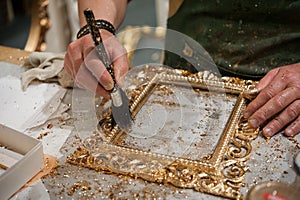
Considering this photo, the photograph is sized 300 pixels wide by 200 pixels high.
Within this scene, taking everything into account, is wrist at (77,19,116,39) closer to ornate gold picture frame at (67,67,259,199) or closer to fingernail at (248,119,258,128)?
ornate gold picture frame at (67,67,259,199)

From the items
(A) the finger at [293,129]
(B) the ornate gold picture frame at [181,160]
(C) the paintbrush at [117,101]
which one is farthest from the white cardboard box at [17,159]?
(A) the finger at [293,129]

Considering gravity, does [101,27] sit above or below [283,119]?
above

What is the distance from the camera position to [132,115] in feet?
3.03

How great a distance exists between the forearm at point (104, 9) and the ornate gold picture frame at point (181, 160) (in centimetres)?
23

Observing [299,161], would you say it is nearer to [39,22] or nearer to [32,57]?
[32,57]

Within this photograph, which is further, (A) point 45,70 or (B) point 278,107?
(A) point 45,70

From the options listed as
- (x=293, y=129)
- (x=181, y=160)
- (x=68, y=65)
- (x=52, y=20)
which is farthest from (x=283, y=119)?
(x=52, y=20)

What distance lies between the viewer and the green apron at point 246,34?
1.07 metres

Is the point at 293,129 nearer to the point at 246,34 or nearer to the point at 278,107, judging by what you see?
the point at 278,107

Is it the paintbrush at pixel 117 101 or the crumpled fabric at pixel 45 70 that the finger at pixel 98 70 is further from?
the crumpled fabric at pixel 45 70

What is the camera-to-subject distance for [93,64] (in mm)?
881

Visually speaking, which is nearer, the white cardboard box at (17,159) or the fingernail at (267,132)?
the white cardboard box at (17,159)

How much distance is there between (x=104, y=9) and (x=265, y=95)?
405 millimetres

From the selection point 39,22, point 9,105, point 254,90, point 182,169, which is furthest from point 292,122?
point 39,22
